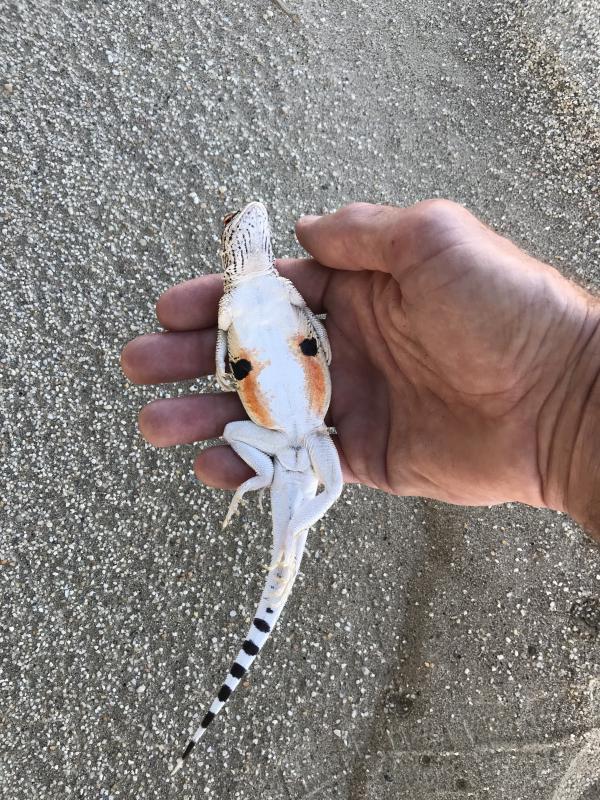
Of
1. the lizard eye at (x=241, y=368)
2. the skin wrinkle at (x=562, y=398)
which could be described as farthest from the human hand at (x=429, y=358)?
the lizard eye at (x=241, y=368)

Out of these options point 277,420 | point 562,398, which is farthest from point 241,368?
point 562,398

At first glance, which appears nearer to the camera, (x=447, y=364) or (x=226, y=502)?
(x=447, y=364)

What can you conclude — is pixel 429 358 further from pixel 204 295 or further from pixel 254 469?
pixel 204 295

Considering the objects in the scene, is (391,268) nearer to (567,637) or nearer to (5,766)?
(567,637)

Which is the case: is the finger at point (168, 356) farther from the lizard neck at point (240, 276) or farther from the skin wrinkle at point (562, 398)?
the skin wrinkle at point (562, 398)

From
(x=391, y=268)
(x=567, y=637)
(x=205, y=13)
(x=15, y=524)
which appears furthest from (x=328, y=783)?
(x=205, y=13)

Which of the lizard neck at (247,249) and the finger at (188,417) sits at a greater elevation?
the lizard neck at (247,249)

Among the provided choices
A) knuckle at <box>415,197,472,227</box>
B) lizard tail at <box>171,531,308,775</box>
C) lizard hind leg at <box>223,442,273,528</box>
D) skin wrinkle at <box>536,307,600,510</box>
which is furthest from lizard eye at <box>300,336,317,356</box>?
skin wrinkle at <box>536,307,600,510</box>
